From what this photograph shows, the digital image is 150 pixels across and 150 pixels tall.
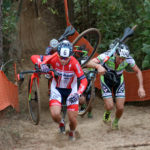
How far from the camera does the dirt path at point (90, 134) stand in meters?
5.65

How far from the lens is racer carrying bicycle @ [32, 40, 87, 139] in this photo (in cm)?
575

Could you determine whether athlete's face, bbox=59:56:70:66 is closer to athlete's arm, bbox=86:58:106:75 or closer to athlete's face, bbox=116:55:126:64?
athlete's arm, bbox=86:58:106:75

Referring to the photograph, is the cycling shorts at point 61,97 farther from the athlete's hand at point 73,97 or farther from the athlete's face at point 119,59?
the athlete's face at point 119,59

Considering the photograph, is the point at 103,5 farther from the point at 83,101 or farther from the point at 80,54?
the point at 83,101

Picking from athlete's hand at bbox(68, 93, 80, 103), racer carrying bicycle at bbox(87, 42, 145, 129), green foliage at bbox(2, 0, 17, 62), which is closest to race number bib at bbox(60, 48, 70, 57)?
athlete's hand at bbox(68, 93, 80, 103)

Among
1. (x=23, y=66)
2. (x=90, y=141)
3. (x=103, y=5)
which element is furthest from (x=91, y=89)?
(x=103, y=5)

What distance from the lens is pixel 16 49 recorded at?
11148 mm

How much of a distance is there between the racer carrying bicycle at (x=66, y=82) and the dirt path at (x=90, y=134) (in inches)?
17.1

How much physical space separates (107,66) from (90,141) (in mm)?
1771

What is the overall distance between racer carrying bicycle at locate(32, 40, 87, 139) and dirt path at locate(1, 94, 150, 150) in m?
0.43

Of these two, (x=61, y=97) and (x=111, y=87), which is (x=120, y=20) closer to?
(x=111, y=87)

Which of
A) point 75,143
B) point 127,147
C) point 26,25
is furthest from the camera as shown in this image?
point 26,25

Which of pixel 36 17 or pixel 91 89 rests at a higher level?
pixel 36 17

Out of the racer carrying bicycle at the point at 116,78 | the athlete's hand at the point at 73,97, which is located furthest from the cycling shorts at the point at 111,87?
the athlete's hand at the point at 73,97
